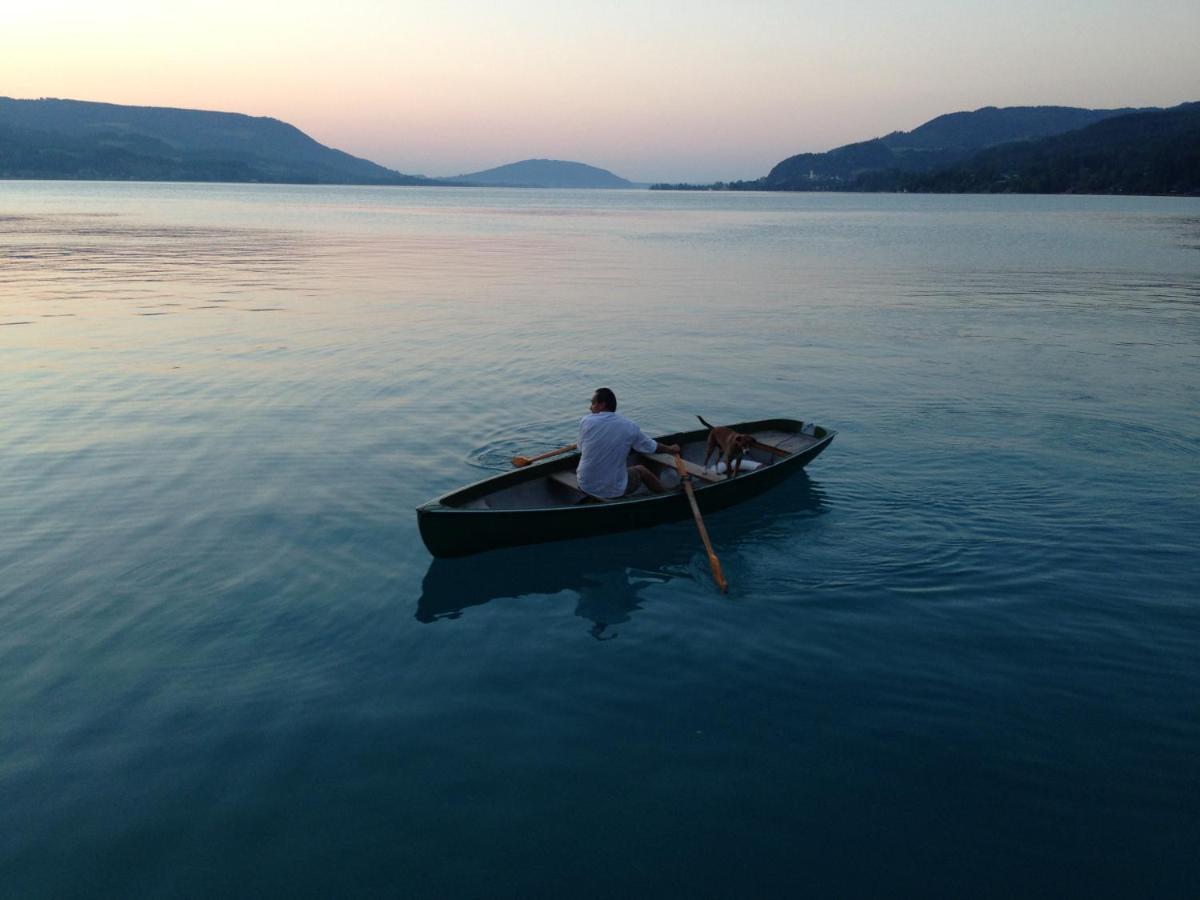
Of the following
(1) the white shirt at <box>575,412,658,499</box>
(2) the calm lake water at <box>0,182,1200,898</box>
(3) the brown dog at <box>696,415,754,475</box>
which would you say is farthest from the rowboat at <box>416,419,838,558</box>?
(2) the calm lake water at <box>0,182,1200,898</box>

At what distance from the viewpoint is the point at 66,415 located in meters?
17.5

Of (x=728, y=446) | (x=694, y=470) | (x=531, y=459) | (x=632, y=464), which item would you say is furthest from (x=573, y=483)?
(x=728, y=446)

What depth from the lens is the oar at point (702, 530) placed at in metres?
11.0

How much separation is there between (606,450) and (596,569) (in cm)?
168

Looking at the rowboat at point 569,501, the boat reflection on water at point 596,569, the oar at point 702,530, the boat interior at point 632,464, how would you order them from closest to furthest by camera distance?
the boat reflection on water at point 596,569 → the oar at point 702,530 → the rowboat at point 569,501 → the boat interior at point 632,464

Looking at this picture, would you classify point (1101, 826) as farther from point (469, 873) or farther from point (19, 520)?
point (19, 520)

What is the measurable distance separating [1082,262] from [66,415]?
5378 cm

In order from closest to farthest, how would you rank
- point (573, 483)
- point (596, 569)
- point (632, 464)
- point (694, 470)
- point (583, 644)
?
point (583, 644) < point (596, 569) < point (573, 483) < point (694, 470) < point (632, 464)

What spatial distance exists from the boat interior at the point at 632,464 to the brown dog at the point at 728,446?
5.4 inches

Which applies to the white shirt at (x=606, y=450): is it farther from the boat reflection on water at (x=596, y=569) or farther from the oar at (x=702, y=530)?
the boat reflection on water at (x=596, y=569)

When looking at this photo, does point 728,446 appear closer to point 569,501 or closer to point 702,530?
point 702,530

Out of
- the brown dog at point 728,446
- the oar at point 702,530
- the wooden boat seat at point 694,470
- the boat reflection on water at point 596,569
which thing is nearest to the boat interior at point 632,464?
the wooden boat seat at point 694,470

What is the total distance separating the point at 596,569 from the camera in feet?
38.3

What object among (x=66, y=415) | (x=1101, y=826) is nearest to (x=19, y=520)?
(x=66, y=415)
